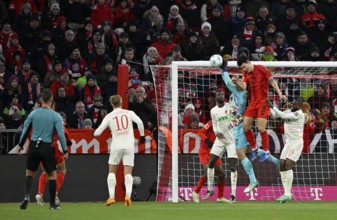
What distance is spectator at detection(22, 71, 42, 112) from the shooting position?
27.1 m

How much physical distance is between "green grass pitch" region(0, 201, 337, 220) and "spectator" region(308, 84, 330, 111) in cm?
547

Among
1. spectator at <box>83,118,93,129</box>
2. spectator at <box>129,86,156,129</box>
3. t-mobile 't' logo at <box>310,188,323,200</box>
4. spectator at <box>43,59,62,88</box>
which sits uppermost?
spectator at <box>43,59,62,88</box>

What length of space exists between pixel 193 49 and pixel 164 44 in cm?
87

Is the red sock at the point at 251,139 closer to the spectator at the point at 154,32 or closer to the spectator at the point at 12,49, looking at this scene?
the spectator at the point at 154,32

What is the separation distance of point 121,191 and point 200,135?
84.8 inches

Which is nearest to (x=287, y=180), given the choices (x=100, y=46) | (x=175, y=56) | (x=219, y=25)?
(x=175, y=56)

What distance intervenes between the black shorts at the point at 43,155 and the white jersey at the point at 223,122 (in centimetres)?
430

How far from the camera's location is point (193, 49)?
29.3m

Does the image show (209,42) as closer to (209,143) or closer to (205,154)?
(205,154)

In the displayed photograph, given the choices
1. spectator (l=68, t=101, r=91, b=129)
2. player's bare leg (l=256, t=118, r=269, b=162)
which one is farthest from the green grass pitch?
spectator (l=68, t=101, r=91, b=129)

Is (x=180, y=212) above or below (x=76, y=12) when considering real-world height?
below

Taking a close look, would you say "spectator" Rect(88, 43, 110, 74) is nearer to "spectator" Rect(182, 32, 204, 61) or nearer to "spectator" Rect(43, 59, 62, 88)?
"spectator" Rect(43, 59, 62, 88)

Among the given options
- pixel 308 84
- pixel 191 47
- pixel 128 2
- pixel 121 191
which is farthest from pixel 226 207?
pixel 128 2

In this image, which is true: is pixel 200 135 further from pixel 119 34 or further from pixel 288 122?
pixel 119 34
